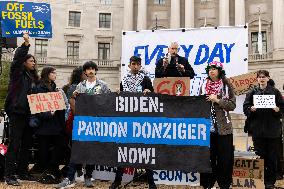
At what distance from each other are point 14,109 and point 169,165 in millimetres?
2780

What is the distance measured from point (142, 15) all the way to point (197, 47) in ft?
142

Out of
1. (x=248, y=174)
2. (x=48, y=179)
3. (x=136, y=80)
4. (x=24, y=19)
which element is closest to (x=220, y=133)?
(x=248, y=174)

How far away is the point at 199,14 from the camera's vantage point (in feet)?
163

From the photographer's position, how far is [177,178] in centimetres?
691

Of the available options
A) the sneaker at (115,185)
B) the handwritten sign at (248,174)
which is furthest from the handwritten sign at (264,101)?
the sneaker at (115,185)

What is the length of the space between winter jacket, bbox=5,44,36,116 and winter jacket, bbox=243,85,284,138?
3.79 meters

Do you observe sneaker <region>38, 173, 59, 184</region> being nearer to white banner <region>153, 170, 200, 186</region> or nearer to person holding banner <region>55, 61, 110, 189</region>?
person holding banner <region>55, 61, 110, 189</region>

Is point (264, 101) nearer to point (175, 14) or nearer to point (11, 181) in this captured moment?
point (11, 181)

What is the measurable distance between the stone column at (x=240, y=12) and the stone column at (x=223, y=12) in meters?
1.04

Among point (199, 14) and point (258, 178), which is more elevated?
point (199, 14)

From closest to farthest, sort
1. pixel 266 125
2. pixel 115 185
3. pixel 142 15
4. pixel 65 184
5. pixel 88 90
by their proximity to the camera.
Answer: pixel 115 185 → pixel 65 184 → pixel 88 90 → pixel 266 125 → pixel 142 15

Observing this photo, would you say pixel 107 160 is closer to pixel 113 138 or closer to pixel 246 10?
pixel 113 138

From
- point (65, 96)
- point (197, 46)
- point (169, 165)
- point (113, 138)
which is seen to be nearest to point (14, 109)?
point (65, 96)

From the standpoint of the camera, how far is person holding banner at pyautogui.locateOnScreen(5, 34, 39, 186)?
6.66 meters
